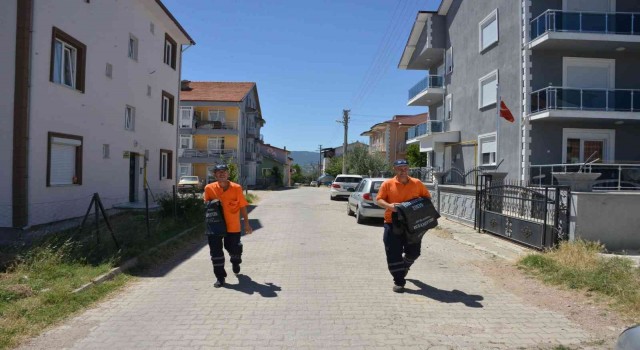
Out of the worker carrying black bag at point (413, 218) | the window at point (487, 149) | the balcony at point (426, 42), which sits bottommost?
the worker carrying black bag at point (413, 218)

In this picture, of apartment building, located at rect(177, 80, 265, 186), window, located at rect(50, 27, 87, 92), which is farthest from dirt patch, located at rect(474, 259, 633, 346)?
apartment building, located at rect(177, 80, 265, 186)

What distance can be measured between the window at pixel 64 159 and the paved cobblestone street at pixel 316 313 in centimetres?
687

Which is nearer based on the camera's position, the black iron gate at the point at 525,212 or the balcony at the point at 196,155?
the black iron gate at the point at 525,212

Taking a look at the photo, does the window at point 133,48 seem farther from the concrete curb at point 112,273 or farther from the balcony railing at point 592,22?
the balcony railing at point 592,22

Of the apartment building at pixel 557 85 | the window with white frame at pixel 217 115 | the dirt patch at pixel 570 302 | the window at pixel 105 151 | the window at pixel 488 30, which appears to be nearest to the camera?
the dirt patch at pixel 570 302

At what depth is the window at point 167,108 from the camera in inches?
918

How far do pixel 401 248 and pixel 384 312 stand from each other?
3.87 feet

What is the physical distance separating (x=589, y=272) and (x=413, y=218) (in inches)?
114

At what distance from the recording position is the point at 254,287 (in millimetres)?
6547

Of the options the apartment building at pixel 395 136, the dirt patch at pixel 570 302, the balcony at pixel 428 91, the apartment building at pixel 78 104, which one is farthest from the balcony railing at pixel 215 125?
the dirt patch at pixel 570 302

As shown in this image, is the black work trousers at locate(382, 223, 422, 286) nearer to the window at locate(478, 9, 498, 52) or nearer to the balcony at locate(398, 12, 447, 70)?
the window at locate(478, 9, 498, 52)

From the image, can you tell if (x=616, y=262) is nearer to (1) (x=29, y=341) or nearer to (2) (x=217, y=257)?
(2) (x=217, y=257)

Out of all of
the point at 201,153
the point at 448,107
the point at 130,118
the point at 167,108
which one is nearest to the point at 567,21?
the point at 448,107

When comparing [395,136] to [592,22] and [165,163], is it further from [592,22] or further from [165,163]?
[592,22]
